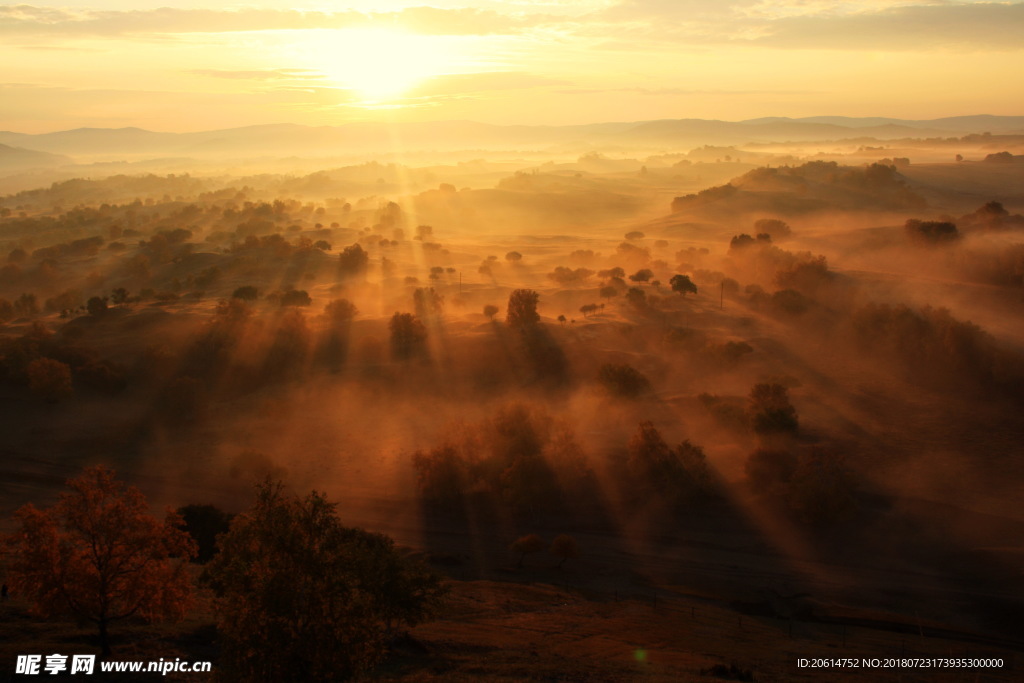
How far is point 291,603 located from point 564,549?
44.0 feet

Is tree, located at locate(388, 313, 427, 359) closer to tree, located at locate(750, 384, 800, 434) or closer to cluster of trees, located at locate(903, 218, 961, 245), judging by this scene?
tree, located at locate(750, 384, 800, 434)

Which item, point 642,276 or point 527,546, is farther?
point 642,276

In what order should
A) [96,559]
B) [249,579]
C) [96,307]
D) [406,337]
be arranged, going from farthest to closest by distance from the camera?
[96,307], [406,337], [96,559], [249,579]

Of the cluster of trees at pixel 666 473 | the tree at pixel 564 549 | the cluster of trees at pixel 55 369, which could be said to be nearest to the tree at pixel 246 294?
the cluster of trees at pixel 55 369

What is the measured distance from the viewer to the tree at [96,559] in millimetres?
12016

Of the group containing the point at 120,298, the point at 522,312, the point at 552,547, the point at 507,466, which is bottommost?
the point at 552,547

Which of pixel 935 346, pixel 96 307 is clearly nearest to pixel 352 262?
pixel 96 307

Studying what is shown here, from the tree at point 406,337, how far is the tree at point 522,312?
5082 millimetres

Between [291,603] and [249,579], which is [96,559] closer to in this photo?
[249,579]

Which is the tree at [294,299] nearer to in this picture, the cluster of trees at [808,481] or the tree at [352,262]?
the tree at [352,262]

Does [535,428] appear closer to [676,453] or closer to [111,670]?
[676,453]

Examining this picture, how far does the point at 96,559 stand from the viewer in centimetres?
1242

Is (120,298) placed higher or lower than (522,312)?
higher

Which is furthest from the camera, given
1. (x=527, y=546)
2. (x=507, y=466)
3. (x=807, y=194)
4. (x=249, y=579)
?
(x=807, y=194)
